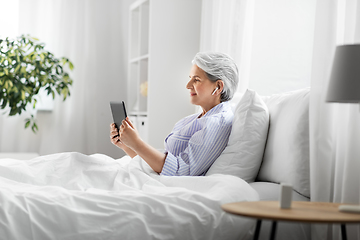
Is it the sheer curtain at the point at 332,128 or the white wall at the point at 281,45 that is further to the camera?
the white wall at the point at 281,45

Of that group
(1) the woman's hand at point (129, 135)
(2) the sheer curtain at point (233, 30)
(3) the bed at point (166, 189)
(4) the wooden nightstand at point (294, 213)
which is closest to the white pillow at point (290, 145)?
(3) the bed at point (166, 189)

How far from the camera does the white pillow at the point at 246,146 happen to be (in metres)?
1.64

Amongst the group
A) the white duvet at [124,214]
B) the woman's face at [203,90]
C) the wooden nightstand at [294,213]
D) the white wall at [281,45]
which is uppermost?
the white wall at [281,45]

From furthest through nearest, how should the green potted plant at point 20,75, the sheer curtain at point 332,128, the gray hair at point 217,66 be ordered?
the green potted plant at point 20,75, the gray hair at point 217,66, the sheer curtain at point 332,128

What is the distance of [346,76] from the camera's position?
1063 mm

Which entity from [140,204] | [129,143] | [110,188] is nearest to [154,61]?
[129,143]

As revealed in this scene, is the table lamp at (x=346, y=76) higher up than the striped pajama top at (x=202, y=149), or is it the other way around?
the table lamp at (x=346, y=76)

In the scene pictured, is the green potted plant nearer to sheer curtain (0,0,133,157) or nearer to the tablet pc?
sheer curtain (0,0,133,157)

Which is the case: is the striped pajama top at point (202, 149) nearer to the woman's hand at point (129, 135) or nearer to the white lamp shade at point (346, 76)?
the woman's hand at point (129, 135)

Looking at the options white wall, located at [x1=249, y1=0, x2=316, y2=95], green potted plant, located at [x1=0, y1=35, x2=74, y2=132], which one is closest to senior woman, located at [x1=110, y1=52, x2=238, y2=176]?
white wall, located at [x1=249, y1=0, x2=316, y2=95]

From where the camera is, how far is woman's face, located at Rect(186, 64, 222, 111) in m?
1.89

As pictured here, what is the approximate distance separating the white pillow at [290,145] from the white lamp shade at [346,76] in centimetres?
46

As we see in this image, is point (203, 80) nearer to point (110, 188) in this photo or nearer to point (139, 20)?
point (110, 188)

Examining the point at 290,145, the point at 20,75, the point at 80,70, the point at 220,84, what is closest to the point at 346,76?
the point at 290,145
